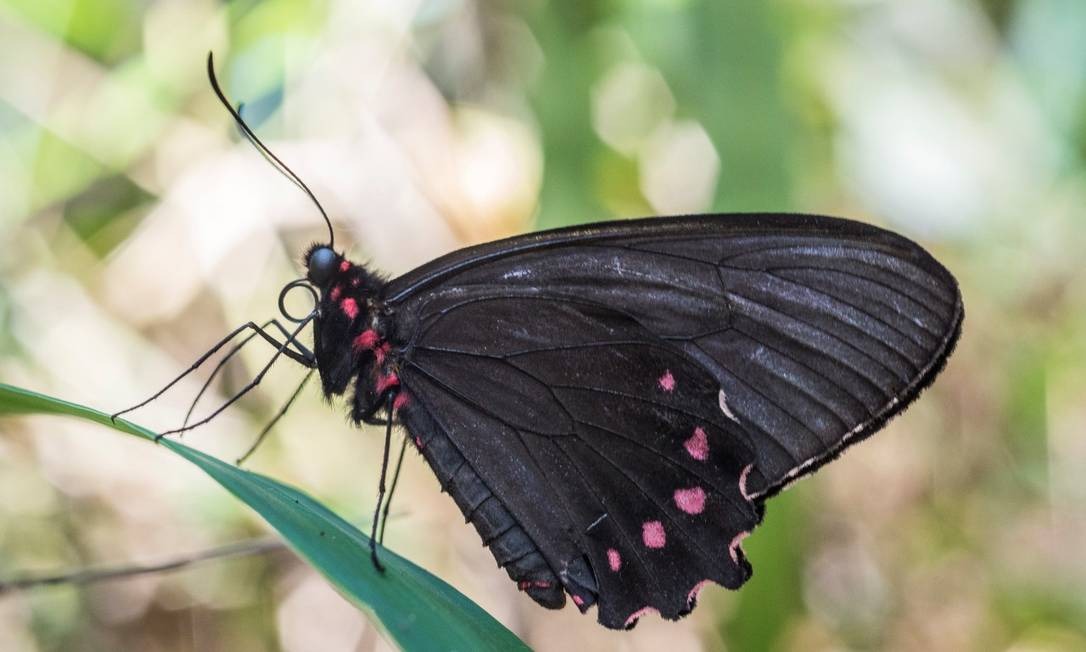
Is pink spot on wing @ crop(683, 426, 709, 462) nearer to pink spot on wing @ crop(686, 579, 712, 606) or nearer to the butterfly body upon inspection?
the butterfly body

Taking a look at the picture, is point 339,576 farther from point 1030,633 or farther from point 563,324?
point 1030,633

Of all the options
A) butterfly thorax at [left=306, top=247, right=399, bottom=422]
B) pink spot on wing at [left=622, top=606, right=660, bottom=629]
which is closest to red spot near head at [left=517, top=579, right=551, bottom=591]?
pink spot on wing at [left=622, top=606, right=660, bottom=629]

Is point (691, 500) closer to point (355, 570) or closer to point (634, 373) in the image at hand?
point (634, 373)

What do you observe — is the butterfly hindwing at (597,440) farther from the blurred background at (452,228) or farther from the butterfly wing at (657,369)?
the blurred background at (452,228)

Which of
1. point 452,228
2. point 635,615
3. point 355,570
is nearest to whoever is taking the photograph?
point 355,570

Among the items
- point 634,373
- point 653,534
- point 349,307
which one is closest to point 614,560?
point 653,534

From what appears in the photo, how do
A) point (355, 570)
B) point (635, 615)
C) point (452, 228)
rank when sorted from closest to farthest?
point (355, 570) → point (635, 615) → point (452, 228)

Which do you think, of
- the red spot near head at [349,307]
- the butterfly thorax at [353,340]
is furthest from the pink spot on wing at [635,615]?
the red spot near head at [349,307]
